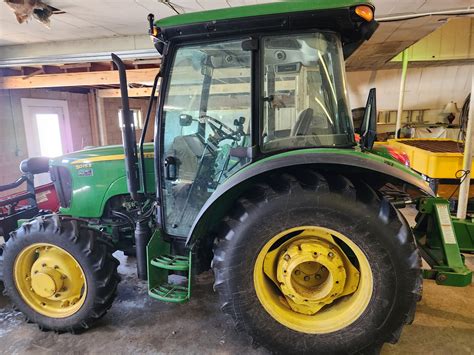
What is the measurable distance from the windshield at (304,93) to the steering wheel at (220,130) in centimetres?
23

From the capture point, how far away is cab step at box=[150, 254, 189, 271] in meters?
1.90

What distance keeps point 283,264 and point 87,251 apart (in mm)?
1234

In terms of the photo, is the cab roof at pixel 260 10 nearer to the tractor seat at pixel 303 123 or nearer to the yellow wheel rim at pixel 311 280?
the tractor seat at pixel 303 123

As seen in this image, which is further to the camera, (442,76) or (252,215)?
(442,76)

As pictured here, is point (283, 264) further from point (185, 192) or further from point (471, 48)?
point (471, 48)

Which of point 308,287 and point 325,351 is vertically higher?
point 308,287

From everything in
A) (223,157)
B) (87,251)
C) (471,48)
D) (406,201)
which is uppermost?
(471,48)

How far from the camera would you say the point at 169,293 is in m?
1.93

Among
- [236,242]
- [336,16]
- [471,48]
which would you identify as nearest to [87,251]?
[236,242]

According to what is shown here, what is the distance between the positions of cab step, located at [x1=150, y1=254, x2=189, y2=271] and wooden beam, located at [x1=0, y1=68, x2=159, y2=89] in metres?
3.44

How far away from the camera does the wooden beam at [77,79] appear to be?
15.8 ft

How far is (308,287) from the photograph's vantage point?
176cm

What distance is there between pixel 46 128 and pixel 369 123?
7051mm

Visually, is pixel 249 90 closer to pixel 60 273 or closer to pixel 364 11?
pixel 364 11
